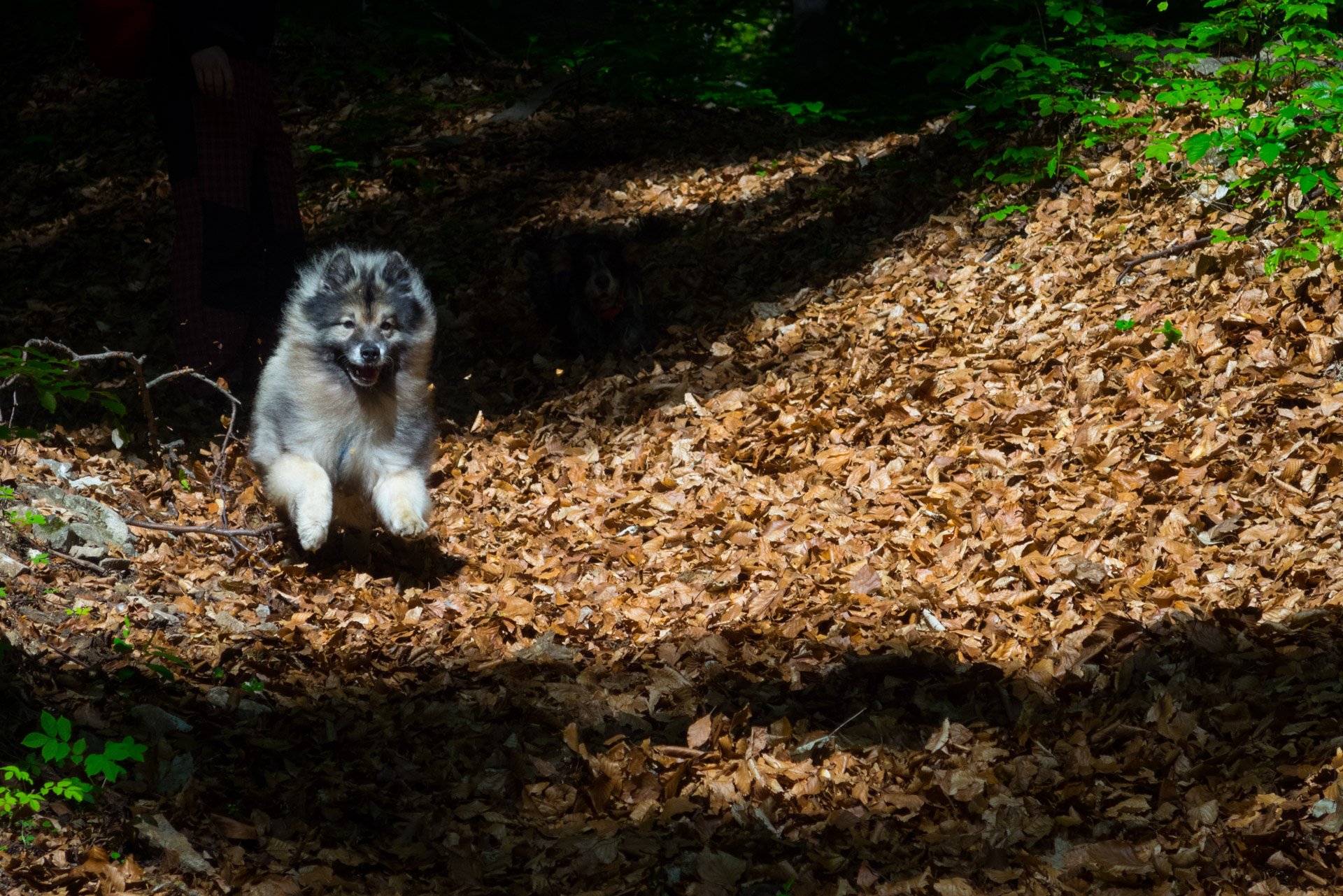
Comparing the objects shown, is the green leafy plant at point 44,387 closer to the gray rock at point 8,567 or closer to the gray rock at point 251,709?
the gray rock at point 8,567

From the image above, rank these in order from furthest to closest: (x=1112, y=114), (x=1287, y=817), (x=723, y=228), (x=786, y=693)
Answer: (x=723, y=228) → (x=1112, y=114) → (x=786, y=693) → (x=1287, y=817)

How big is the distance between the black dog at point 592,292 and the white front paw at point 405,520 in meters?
3.25

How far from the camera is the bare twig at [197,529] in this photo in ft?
16.9

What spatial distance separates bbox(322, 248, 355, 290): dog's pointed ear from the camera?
17.5 feet

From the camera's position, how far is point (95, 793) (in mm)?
3156

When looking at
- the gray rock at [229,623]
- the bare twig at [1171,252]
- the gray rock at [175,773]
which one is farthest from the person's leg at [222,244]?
the bare twig at [1171,252]

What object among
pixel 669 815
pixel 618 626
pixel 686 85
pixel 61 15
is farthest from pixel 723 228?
pixel 61 15

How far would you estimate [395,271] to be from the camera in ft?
18.1

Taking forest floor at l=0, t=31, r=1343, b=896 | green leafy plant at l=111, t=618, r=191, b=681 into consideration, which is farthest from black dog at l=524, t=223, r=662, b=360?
green leafy plant at l=111, t=618, r=191, b=681

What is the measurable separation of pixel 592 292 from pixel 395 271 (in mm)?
2838

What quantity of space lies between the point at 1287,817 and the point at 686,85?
34.7 ft

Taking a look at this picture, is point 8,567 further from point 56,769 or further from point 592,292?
point 592,292

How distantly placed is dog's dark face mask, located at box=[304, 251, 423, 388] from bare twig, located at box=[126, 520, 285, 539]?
101 cm

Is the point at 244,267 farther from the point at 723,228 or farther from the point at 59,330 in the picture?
the point at 723,228
